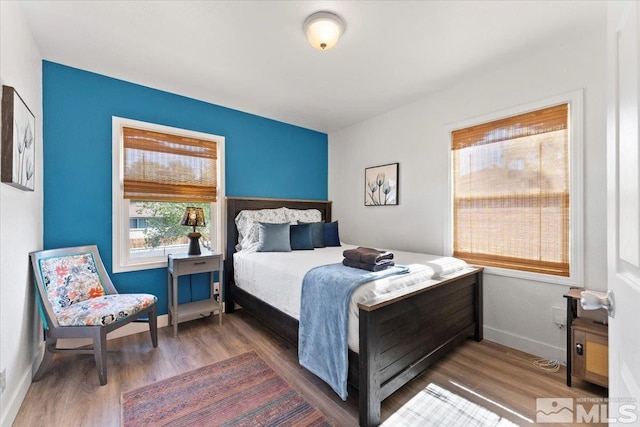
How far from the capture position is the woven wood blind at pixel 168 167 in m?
2.79

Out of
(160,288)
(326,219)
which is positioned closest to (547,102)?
(326,219)

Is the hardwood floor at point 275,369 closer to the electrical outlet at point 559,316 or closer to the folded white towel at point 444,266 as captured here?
the electrical outlet at point 559,316

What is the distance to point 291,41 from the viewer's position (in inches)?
82.7

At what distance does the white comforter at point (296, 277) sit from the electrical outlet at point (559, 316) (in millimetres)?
716

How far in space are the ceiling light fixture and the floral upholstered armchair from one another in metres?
2.42

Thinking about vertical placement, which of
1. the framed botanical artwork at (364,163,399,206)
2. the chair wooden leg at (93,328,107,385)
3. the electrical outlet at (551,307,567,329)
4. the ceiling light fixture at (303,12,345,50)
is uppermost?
the ceiling light fixture at (303,12,345,50)

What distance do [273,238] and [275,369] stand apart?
135cm

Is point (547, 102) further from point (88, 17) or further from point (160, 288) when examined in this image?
point (160, 288)

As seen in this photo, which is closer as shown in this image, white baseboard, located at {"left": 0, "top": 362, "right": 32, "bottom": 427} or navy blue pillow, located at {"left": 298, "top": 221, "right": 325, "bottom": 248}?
white baseboard, located at {"left": 0, "top": 362, "right": 32, "bottom": 427}

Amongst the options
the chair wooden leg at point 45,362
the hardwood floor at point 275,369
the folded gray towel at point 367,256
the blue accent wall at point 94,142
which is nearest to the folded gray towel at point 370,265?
the folded gray towel at point 367,256

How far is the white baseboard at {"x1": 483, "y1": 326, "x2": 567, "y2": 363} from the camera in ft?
7.23

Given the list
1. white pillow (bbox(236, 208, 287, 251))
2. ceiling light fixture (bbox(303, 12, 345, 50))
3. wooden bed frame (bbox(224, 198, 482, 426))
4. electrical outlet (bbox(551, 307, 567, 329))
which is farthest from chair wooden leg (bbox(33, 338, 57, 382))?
electrical outlet (bbox(551, 307, 567, 329))

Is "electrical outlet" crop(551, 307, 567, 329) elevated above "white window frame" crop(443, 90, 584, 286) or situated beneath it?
situated beneath
